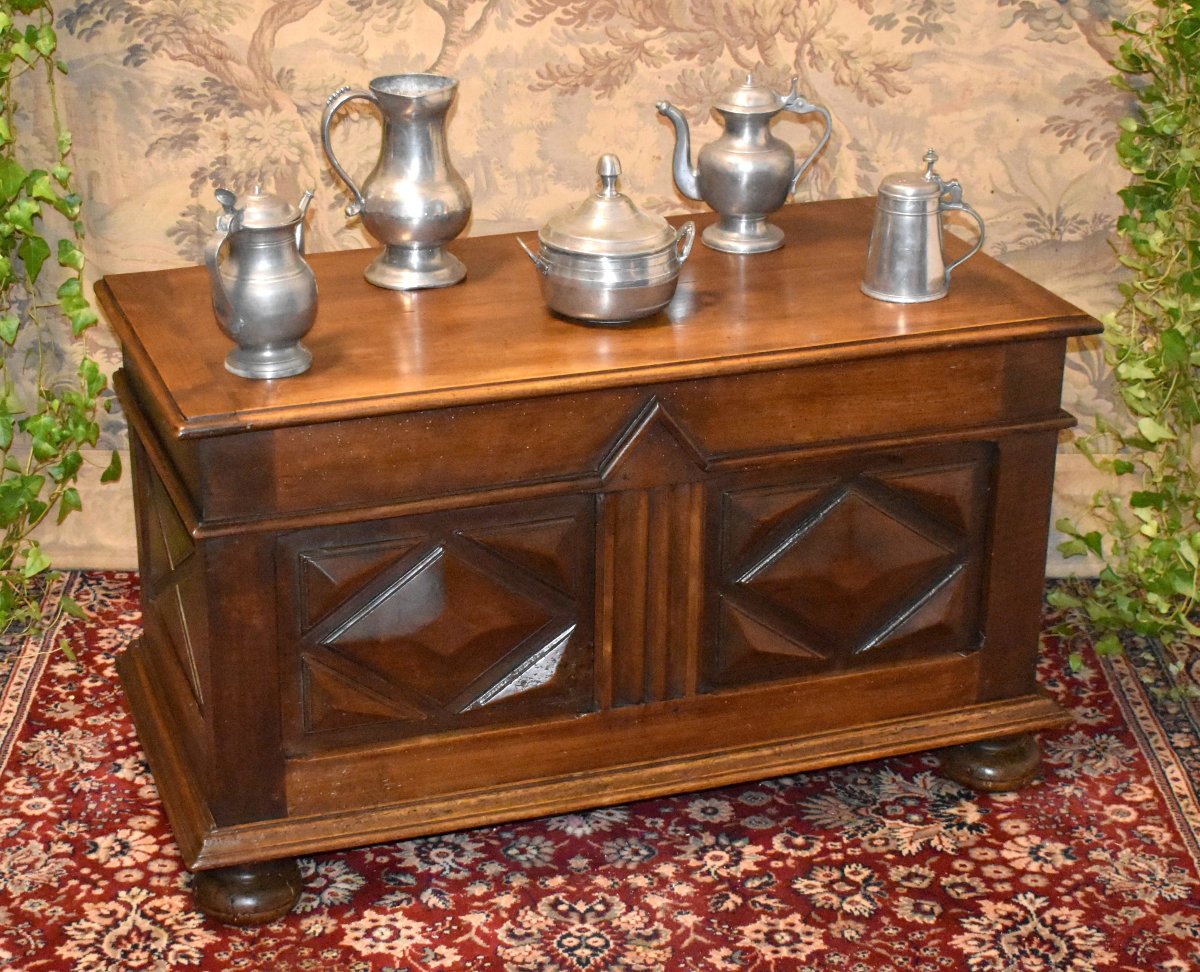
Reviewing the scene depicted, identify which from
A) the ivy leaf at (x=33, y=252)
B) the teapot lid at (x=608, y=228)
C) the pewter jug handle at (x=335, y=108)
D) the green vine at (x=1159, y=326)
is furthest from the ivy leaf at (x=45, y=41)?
the green vine at (x=1159, y=326)

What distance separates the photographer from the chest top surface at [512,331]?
2.25 meters

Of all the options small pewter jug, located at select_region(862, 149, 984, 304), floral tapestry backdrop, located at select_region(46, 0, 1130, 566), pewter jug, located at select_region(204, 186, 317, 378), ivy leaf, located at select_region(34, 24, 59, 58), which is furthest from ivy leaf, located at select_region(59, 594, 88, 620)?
small pewter jug, located at select_region(862, 149, 984, 304)

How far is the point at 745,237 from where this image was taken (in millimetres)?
2803

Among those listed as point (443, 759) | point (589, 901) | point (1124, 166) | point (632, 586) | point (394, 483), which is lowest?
point (589, 901)

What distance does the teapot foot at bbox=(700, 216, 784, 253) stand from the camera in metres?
2.80

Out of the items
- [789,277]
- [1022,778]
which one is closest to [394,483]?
[789,277]

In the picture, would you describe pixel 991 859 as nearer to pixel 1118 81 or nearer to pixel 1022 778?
pixel 1022 778

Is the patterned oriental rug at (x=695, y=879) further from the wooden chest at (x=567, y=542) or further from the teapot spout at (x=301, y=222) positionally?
the teapot spout at (x=301, y=222)

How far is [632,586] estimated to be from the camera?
248cm

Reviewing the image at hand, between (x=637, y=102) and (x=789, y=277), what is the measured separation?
0.66 metres

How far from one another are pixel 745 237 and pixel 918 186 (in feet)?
1.16

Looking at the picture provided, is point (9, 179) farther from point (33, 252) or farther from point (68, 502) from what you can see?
point (68, 502)

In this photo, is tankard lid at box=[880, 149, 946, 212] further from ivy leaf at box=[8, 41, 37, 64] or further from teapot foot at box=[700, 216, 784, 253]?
ivy leaf at box=[8, 41, 37, 64]

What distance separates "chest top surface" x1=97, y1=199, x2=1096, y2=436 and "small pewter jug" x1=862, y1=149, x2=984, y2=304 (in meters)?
0.03
